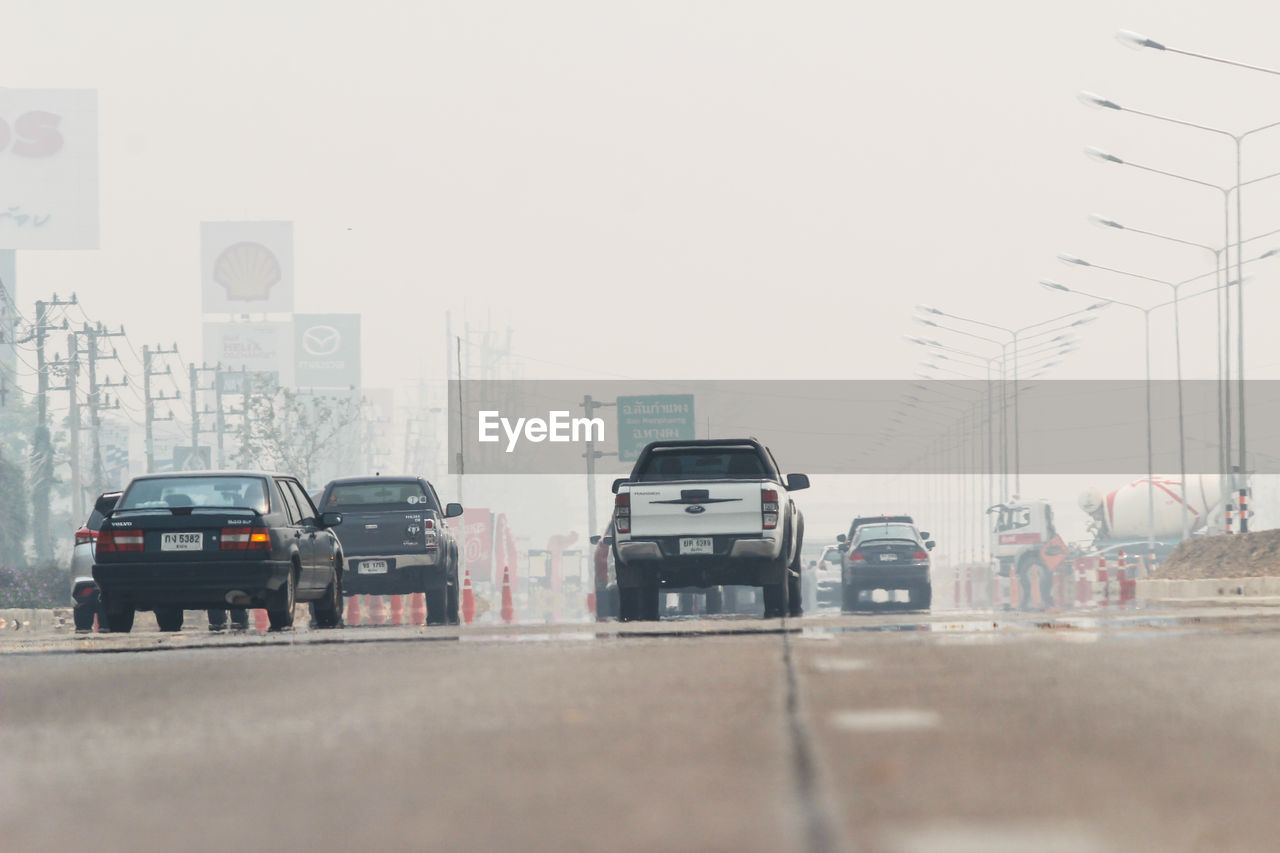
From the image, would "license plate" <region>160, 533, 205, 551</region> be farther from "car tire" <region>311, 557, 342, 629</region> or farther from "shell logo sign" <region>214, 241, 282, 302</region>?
"shell logo sign" <region>214, 241, 282, 302</region>

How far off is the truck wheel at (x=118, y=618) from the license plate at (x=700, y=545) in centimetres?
567

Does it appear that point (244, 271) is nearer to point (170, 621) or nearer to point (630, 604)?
point (170, 621)

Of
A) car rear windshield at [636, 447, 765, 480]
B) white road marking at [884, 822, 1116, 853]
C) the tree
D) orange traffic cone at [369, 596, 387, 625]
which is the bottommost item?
orange traffic cone at [369, 596, 387, 625]

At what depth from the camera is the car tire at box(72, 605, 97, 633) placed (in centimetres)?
2520

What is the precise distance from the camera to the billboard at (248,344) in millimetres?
180125

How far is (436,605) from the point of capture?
89.0 feet

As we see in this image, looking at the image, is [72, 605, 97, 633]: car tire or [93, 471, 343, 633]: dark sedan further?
[72, 605, 97, 633]: car tire

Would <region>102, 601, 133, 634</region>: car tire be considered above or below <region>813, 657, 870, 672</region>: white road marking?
below

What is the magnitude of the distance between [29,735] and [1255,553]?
36.8m

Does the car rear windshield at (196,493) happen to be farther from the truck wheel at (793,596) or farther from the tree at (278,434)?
the tree at (278,434)

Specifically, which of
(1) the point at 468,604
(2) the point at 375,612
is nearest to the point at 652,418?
(2) the point at 375,612

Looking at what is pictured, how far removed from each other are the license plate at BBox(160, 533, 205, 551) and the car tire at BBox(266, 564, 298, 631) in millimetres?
872

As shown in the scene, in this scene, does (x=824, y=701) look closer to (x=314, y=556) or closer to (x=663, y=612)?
(x=314, y=556)

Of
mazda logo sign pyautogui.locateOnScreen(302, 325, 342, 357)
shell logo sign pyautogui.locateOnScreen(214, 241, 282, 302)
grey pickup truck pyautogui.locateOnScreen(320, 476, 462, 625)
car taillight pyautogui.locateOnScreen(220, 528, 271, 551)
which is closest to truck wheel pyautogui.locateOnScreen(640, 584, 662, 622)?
grey pickup truck pyautogui.locateOnScreen(320, 476, 462, 625)
